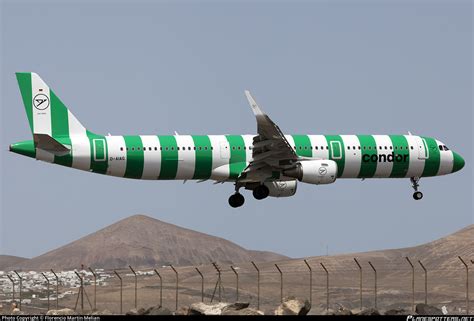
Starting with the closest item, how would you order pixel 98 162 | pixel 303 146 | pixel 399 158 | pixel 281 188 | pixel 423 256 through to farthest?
1. pixel 98 162
2. pixel 303 146
3. pixel 281 188
4. pixel 399 158
5. pixel 423 256

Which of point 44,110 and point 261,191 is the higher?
point 44,110

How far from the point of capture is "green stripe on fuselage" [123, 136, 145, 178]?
256 ft

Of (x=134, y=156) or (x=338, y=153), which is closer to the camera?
(x=134, y=156)

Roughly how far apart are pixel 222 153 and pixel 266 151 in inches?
130

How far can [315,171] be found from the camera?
79.2 meters

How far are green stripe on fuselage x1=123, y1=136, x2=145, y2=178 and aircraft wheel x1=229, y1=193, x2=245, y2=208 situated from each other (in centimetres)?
826

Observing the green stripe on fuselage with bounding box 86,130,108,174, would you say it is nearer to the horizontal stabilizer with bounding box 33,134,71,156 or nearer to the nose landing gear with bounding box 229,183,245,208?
the horizontal stabilizer with bounding box 33,134,71,156

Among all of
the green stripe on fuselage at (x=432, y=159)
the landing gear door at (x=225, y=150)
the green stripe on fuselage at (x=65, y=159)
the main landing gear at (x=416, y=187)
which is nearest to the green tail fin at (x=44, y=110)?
the green stripe on fuselage at (x=65, y=159)

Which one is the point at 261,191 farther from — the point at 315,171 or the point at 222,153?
the point at 315,171

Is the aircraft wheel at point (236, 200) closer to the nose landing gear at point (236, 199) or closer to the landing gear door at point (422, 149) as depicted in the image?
the nose landing gear at point (236, 199)

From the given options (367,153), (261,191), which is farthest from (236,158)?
(367,153)

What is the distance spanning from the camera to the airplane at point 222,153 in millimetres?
77688

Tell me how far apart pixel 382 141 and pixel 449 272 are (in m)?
43.1

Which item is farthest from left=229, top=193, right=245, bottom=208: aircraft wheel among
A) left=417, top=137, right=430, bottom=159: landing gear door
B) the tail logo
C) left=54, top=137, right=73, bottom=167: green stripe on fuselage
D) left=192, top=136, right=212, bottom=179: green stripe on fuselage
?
the tail logo
